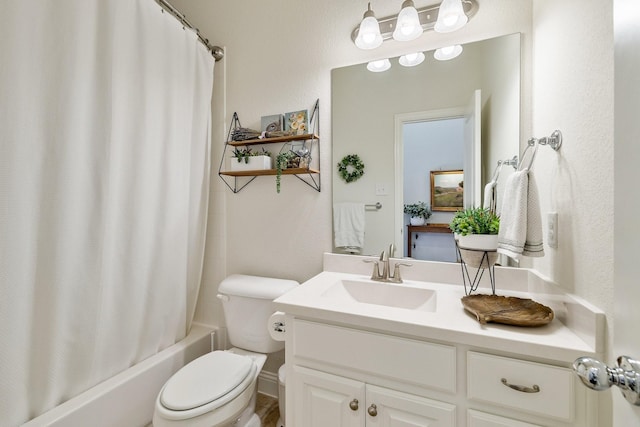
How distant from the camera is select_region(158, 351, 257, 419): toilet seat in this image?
105 centimetres

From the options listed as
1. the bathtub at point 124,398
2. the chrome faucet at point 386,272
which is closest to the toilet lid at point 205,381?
the bathtub at point 124,398

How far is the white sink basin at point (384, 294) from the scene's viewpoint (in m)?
1.19

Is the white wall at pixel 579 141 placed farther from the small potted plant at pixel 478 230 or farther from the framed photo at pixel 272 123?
the framed photo at pixel 272 123

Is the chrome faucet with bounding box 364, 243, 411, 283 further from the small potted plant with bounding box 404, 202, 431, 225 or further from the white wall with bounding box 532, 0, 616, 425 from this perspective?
the white wall with bounding box 532, 0, 616, 425

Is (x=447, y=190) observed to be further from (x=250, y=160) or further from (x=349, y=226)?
(x=250, y=160)

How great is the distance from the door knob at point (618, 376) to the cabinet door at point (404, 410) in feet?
1.79

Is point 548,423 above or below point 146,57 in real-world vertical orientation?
below

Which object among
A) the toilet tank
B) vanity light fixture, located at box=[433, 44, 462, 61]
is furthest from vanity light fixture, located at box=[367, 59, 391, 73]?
the toilet tank

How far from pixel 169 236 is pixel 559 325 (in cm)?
173

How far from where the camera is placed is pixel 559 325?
850 mm

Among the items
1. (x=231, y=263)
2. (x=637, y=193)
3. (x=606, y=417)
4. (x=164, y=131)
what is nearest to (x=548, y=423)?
(x=606, y=417)

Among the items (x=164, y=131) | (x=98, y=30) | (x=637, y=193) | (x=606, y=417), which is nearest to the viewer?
(x=637, y=193)

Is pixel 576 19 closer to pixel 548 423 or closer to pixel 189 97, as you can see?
pixel 548 423

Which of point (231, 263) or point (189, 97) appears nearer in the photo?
point (189, 97)
